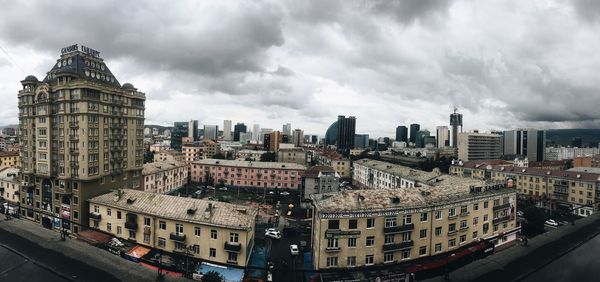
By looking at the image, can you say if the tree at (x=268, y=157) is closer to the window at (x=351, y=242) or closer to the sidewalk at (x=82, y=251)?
the sidewalk at (x=82, y=251)

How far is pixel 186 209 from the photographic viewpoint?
34.2 metres

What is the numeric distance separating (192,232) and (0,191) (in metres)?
51.0

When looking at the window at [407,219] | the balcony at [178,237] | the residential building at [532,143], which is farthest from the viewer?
the residential building at [532,143]

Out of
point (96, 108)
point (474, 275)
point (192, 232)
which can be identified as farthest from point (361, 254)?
point (96, 108)

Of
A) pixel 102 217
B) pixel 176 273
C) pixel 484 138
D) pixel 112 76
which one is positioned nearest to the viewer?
pixel 176 273

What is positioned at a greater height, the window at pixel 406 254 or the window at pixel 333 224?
the window at pixel 333 224

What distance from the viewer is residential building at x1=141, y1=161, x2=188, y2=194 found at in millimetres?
63594

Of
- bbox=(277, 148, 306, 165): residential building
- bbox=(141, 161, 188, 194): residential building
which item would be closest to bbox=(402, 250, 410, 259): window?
bbox=(141, 161, 188, 194): residential building

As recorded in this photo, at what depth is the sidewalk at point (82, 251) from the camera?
28969 millimetres

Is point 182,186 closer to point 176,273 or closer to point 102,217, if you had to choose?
point 102,217

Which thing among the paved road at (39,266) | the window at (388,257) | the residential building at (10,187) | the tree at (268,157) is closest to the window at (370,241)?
the window at (388,257)

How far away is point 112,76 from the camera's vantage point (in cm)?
5025

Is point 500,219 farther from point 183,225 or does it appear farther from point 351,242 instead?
point 183,225

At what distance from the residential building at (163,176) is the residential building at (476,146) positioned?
13817cm
